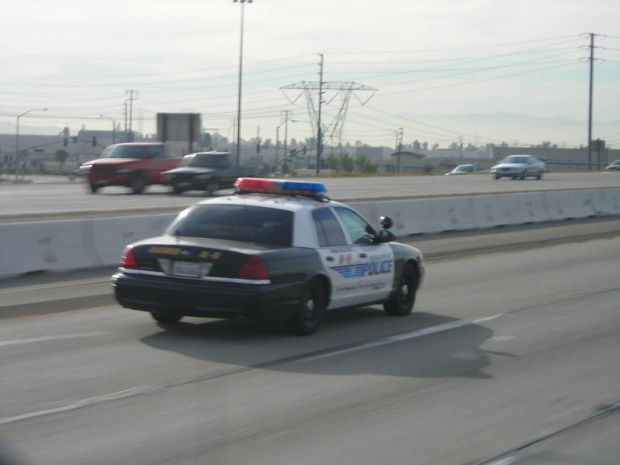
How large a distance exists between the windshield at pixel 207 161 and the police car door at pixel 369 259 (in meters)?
24.3

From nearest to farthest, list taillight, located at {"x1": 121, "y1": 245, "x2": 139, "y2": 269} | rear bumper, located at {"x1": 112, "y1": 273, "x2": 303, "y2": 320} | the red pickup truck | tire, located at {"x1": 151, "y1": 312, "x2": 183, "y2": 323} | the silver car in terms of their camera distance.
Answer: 1. rear bumper, located at {"x1": 112, "y1": 273, "x2": 303, "y2": 320}
2. taillight, located at {"x1": 121, "y1": 245, "x2": 139, "y2": 269}
3. tire, located at {"x1": 151, "y1": 312, "x2": 183, "y2": 323}
4. the red pickup truck
5. the silver car

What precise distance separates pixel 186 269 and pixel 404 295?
3602 mm

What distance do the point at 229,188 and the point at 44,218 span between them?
1244cm

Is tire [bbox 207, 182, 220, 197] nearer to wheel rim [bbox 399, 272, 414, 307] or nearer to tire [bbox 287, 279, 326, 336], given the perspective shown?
wheel rim [bbox 399, 272, 414, 307]

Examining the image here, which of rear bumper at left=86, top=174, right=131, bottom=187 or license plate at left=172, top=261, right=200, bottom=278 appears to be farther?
rear bumper at left=86, top=174, right=131, bottom=187

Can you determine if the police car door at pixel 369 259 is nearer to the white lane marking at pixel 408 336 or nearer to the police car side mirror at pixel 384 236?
the police car side mirror at pixel 384 236

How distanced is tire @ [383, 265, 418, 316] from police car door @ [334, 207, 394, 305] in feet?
0.94

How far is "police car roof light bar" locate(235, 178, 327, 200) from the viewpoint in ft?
37.0

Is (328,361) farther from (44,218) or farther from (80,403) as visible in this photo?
(44,218)

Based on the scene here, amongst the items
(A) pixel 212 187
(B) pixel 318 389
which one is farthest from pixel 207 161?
(B) pixel 318 389

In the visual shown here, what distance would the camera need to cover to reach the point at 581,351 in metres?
10.4

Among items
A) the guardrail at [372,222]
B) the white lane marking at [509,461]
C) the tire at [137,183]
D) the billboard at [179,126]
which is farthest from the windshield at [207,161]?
the white lane marking at [509,461]

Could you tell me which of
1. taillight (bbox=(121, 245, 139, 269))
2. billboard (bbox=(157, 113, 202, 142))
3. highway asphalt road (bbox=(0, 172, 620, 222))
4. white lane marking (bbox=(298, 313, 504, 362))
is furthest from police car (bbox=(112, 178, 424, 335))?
billboard (bbox=(157, 113, 202, 142))

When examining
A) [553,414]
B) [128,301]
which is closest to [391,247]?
[128,301]
